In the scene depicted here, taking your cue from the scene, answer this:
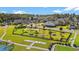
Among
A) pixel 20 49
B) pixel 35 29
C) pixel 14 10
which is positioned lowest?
pixel 20 49

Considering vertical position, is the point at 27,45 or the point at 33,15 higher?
the point at 33,15

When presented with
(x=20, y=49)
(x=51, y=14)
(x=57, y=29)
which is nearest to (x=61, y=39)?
(x=57, y=29)
